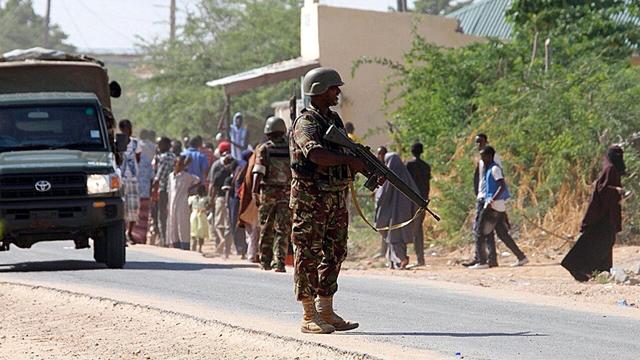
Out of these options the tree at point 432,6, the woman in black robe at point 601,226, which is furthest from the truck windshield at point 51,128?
the tree at point 432,6

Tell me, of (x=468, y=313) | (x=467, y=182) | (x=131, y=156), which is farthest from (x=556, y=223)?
(x=468, y=313)

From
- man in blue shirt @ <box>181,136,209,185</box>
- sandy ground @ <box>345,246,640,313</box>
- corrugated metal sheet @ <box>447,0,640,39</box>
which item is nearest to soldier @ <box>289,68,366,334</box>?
sandy ground @ <box>345,246,640,313</box>

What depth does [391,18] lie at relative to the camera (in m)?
34.9

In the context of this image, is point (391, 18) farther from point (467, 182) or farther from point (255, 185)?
point (255, 185)

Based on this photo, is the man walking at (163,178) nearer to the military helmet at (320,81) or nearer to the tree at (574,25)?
the tree at (574,25)

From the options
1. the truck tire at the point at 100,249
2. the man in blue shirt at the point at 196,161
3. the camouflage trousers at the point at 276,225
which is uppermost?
the man in blue shirt at the point at 196,161

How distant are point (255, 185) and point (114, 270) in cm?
206

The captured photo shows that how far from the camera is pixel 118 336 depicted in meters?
11.7

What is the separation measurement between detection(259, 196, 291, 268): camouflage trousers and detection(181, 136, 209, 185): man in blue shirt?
8.40m

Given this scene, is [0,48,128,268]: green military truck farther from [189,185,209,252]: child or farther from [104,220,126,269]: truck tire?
[189,185,209,252]: child

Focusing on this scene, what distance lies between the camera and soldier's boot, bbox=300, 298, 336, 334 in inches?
408

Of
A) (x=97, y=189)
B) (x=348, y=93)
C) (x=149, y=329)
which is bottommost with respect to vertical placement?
(x=149, y=329)

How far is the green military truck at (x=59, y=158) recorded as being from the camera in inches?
645

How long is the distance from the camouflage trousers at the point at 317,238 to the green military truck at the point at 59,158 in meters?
6.65
